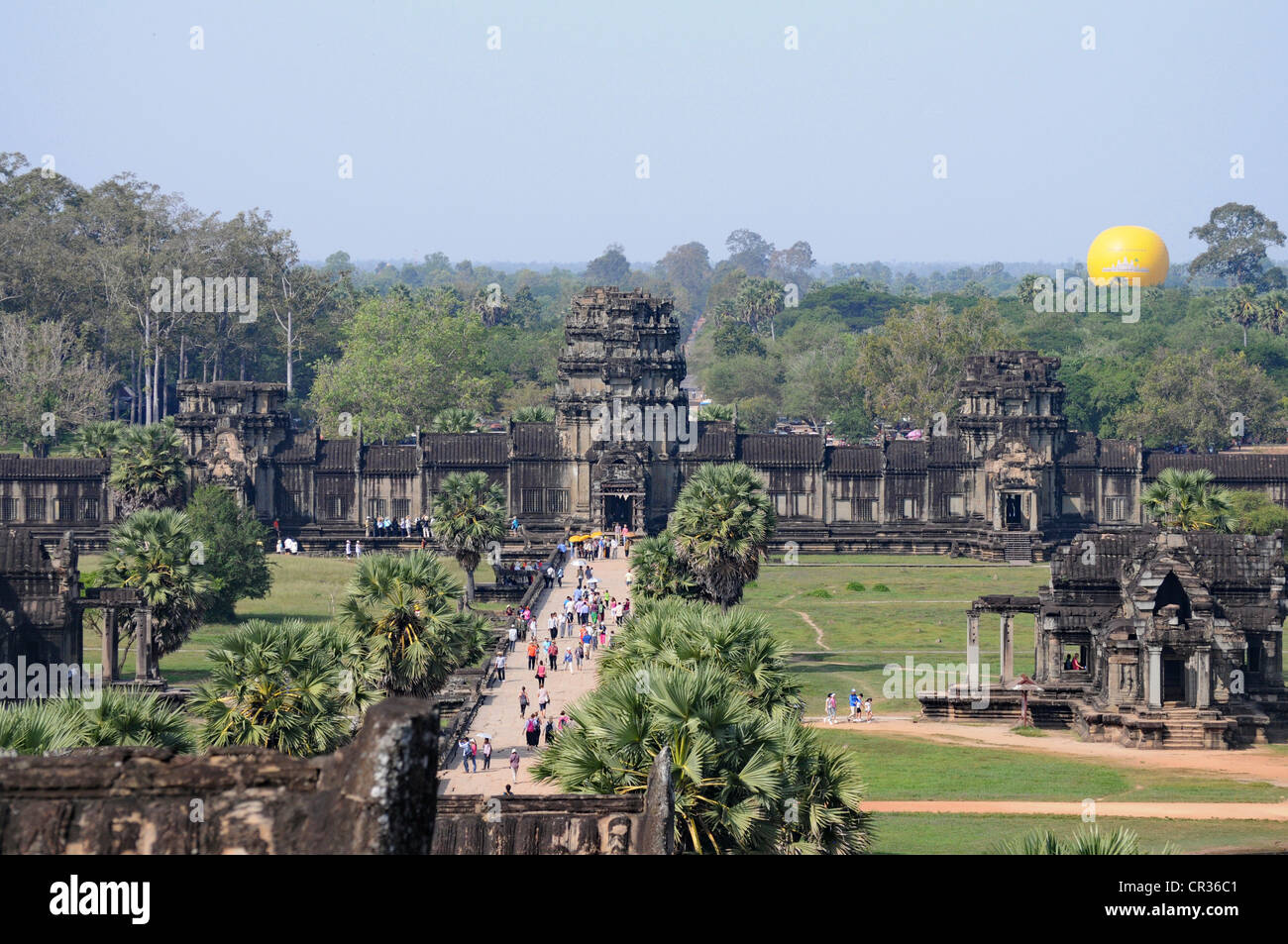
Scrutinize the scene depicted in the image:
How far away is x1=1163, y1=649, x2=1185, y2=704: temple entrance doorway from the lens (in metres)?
56.2

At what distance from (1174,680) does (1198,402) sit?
8666cm

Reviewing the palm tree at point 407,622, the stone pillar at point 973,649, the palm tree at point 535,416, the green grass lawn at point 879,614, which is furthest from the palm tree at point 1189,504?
the palm tree at point 535,416

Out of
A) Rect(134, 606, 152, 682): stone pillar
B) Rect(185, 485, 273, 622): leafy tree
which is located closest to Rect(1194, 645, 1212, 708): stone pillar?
Rect(134, 606, 152, 682): stone pillar

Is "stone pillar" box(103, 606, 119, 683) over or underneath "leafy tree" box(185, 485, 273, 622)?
underneath

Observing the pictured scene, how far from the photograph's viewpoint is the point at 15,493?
3922 inches

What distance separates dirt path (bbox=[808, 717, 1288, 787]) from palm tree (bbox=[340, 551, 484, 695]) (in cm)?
1319

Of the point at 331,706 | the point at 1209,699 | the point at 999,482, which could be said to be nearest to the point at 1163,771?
the point at 1209,699

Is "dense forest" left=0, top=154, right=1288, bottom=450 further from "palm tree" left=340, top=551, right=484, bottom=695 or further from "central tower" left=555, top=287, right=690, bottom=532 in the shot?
"palm tree" left=340, top=551, right=484, bottom=695

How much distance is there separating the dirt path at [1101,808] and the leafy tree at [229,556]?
35134mm

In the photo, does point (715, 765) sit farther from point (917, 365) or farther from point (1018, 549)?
point (917, 365)

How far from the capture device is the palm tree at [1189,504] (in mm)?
69688

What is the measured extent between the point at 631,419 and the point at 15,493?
33.7 meters

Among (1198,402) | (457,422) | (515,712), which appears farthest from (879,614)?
(1198,402)
